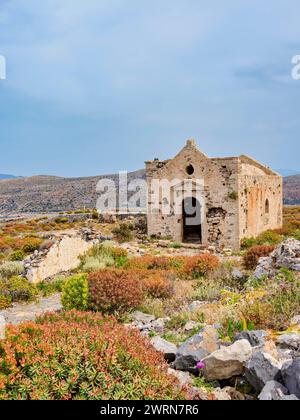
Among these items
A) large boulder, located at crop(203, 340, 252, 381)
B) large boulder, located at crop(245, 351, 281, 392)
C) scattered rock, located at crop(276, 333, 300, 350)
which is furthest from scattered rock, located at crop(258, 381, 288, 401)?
scattered rock, located at crop(276, 333, 300, 350)

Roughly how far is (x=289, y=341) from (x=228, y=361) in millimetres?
890

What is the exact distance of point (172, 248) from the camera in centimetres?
2033

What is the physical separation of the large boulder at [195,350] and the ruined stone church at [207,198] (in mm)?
15154

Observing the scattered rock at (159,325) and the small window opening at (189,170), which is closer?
the scattered rock at (159,325)

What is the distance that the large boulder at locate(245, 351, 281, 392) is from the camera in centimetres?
444

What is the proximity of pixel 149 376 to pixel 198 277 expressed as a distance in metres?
8.61

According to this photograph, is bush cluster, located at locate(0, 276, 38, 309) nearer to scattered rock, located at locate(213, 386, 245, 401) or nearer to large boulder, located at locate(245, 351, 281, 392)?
scattered rock, located at locate(213, 386, 245, 401)

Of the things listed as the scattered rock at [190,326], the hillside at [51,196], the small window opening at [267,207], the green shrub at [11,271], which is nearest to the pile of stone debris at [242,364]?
Result: the scattered rock at [190,326]

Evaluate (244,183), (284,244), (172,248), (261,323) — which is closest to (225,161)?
(244,183)

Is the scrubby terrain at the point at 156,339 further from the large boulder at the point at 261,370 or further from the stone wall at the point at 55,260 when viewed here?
the stone wall at the point at 55,260

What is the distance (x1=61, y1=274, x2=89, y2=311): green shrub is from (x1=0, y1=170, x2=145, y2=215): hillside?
181ft

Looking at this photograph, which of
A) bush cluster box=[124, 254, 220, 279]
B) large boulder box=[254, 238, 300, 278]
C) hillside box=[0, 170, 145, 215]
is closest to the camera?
large boulder box=[254, 238, 300, 278]

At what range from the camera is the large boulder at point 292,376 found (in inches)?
163

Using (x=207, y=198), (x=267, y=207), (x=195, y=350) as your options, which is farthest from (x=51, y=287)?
(x=267, y=207)
